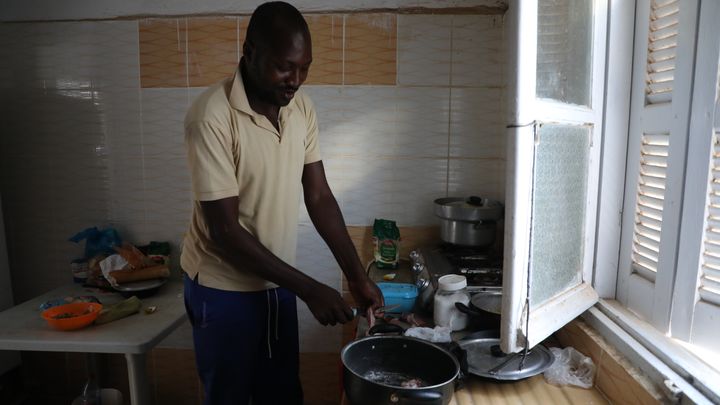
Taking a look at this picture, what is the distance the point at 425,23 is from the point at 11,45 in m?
1.86

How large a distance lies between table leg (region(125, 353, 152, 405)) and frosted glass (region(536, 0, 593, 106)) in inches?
58.0

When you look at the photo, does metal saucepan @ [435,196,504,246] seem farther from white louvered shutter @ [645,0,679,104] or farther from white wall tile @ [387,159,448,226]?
white louvered shutter @ [645,0,679,104]

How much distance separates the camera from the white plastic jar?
1348mm

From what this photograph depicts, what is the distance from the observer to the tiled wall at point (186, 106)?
2.08 m

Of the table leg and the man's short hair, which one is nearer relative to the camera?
the man's short hair

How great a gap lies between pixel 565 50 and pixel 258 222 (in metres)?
0.87

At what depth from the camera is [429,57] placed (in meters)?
2.08

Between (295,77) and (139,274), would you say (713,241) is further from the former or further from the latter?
(139,274)

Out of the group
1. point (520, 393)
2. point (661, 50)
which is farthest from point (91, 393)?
point (661, 50)

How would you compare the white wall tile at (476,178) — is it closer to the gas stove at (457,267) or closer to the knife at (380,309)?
the gas stove at (457,267)

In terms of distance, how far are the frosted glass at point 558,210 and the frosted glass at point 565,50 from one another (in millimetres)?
82

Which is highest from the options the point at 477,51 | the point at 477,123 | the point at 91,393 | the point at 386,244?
the point at 477,51

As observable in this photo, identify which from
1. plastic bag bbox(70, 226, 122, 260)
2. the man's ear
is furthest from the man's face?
plastic bag bbox(70, 226, 122, 260)

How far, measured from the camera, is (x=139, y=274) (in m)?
2.06
